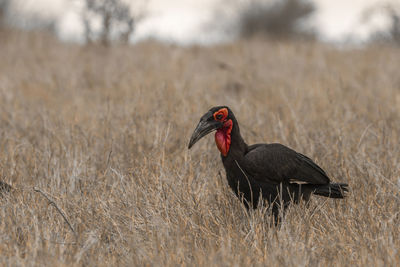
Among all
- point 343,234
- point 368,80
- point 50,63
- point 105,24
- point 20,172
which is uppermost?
point 105,24

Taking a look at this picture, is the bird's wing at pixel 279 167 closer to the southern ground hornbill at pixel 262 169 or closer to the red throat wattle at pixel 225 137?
the southern ground hornbill at pixel 262 169

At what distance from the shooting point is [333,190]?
10.5 feet

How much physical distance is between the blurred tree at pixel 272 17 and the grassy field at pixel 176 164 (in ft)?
33.3

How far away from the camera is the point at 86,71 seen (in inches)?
300

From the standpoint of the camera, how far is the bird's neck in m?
3.19

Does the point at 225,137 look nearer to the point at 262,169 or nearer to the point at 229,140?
the point at 229,140

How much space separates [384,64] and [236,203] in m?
5.82

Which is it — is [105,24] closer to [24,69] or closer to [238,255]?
[24,69]

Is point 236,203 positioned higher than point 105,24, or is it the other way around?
point 105,24

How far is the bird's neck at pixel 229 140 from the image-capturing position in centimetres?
319

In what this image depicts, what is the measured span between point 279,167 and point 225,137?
40 cm

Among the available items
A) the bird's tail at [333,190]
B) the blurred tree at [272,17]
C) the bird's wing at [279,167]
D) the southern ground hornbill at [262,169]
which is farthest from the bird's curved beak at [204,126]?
the blurred tree at [272,17]

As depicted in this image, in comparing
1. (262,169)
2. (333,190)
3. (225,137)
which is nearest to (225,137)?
(225,137)

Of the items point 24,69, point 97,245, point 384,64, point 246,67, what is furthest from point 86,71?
point 97,245
